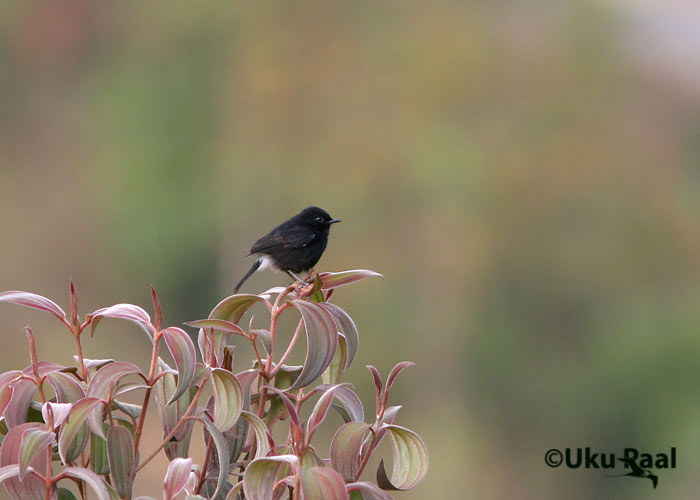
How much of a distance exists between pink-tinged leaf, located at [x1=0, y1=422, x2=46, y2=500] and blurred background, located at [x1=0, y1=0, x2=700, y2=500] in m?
7.04

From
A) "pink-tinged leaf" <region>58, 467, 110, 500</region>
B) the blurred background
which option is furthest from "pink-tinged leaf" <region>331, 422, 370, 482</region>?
the blurred background

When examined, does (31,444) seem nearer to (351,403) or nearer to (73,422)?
(73,422)

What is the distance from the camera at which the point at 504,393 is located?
896cm

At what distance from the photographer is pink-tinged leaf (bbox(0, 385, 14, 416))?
129 cm

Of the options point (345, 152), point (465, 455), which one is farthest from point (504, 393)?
point (345, 152)

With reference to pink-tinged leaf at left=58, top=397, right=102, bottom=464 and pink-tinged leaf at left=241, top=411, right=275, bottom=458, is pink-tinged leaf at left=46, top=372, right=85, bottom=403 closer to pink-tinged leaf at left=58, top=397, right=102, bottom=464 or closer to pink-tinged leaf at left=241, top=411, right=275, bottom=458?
pink-tinged leaf at left=58, top=397, right=102, bottom=464

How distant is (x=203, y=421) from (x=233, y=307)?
242 mm

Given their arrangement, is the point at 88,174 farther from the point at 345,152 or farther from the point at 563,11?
the point at 563,11

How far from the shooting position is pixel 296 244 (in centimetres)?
310

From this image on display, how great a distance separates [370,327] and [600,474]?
275cm

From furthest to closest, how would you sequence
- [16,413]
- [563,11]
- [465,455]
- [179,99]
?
[179,99]
[563,11]
[465,455]
[16,413]

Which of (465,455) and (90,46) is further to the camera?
(90,46)

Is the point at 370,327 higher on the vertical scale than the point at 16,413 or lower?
lower

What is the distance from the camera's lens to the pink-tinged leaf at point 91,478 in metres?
1.15
